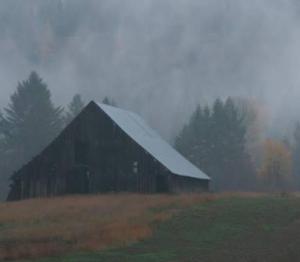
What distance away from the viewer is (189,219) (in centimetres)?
3369

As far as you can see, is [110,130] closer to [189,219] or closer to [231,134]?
[189,219]

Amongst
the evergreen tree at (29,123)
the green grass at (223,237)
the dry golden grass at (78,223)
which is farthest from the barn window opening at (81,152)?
the evergreen tree at (29,123)

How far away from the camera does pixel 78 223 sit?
107ft

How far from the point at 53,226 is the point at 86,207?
8.54 m

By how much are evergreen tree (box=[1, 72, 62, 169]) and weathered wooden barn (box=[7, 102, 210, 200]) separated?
39009mm

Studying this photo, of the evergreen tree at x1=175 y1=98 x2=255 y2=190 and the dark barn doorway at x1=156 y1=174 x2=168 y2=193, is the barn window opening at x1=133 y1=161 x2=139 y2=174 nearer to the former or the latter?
the dark barn doorway at x1=156 y1=174 x2=168 y2=193

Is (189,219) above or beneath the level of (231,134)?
beneath

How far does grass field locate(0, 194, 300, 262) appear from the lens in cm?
2540

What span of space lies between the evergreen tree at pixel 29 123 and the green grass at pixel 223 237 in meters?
60.4

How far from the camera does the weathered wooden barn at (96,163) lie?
5450cm

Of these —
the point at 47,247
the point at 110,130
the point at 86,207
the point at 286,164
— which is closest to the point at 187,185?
the point at 110,130

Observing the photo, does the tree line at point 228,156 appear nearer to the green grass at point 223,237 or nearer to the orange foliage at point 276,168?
the orange foliage at point 276,168

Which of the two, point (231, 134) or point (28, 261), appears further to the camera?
point (231, 134)

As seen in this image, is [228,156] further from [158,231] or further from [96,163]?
[158,231]
